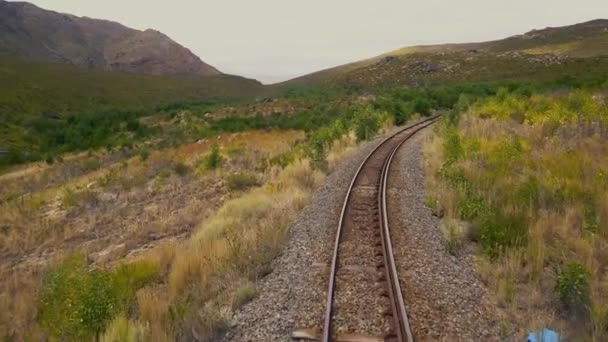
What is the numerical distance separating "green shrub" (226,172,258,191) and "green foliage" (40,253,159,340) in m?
8.37

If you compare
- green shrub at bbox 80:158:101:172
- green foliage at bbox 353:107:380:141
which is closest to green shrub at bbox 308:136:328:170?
green foliage at bbox 353:107:380:141

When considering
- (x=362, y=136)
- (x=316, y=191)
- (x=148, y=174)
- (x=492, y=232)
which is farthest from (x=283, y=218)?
(x=362, y=136)

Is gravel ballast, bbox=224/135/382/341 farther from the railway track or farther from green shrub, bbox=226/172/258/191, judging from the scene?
green shrub, bbox=226/172/258/191

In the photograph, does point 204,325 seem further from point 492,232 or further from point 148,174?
point 148,174

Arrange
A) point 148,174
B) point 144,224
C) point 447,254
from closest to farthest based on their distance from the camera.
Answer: point 447,254 < point 144,224 < point 148,174

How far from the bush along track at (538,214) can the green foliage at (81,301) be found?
5.59 meters

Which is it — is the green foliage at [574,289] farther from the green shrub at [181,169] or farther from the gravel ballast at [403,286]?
the green shrub at [181,169]

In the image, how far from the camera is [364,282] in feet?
24.7

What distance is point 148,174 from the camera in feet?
74.6

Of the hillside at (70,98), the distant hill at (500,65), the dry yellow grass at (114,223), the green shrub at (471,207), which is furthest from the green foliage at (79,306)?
the distant hill at (500,65)

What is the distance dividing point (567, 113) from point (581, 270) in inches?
575

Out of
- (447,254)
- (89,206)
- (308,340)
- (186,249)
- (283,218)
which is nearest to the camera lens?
(308,340)

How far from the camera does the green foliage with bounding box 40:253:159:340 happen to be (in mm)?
6145

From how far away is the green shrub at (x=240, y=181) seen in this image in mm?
16750
